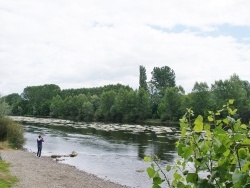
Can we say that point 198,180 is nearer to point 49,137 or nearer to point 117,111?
point 49,137

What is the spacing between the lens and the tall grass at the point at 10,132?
49469mm

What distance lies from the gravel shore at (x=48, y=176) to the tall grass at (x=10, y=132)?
12.6 meters

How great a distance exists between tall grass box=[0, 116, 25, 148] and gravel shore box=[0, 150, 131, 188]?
497 inches

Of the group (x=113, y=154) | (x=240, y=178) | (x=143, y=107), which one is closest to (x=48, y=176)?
(x=113, y=154)

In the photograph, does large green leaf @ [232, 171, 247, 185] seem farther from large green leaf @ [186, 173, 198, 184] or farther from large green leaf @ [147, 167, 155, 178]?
A: large green leaf @ [147, 167, 155, 178]

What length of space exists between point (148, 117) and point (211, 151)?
410 feet

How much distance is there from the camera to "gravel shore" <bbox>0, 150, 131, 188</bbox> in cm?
2611

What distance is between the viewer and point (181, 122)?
11.0 ft

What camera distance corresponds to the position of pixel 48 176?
97.1 feet

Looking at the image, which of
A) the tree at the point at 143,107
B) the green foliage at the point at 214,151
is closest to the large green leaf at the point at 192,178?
the green foliage at the point at 214,151

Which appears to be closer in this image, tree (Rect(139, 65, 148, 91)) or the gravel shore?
the gravel shore

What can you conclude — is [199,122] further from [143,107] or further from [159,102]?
[159,102]

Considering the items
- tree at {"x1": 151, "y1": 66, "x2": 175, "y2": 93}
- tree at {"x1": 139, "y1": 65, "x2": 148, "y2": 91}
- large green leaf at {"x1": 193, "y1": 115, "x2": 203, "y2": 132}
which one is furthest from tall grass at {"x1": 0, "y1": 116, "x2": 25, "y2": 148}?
tree at {"x1": 151, "y1": 66, "x2": 175, "y2": 93}

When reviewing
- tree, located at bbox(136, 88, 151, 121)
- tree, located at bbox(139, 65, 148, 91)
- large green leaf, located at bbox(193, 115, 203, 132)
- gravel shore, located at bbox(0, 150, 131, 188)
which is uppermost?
tree, located at bbox(139, 65, 148, 91)
